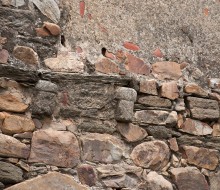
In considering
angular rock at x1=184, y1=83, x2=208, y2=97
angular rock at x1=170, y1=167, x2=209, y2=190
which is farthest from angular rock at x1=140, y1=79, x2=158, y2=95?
angular rock at x1=170, y1=167, x2=209, y2=190

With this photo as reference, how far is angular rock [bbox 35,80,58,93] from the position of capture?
9.33 ft

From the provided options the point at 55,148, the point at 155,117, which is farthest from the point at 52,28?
the point at 155,117

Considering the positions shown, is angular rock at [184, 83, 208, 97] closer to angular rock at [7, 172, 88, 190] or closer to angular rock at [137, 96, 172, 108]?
angular rock at [137, 96, 172, 108]

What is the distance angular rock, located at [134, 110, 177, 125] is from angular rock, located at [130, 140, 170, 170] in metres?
0.12

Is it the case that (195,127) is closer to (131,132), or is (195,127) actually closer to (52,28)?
(131,132)

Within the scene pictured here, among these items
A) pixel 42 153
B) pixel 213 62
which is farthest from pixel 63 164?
pixel 213 62

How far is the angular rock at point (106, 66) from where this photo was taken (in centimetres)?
306

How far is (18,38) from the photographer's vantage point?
2.91m

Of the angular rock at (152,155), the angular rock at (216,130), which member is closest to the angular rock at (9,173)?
the angular rock at (152,155)

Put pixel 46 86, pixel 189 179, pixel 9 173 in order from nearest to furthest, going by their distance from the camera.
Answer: pixel 9 173 → pixel 46 86 → pixel 189 179

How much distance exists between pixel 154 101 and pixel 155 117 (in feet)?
0.32

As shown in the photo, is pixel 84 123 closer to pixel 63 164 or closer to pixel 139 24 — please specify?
pixel 63 164

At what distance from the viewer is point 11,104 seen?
277 centimetres

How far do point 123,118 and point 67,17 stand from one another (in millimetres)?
667
